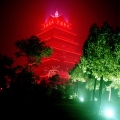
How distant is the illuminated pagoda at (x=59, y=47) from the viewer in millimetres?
88688

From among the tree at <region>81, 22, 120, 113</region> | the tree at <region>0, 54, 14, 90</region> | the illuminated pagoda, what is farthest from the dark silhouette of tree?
the illuminated pagoda

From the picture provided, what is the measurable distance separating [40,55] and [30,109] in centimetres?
1341

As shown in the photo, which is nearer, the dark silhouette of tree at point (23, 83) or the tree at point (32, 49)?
the dark silhouette of tree at point (23, 83)

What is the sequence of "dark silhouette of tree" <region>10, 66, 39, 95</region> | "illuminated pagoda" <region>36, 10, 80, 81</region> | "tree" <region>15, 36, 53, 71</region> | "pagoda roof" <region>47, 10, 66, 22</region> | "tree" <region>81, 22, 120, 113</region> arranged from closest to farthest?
"tree" <region>81, 22, 120, 113</region>, "dark silhouette of tree" <region>10, 66, 39, 95</region>, "tree" <region>15, 36, 53, 71</region>, "illuminated pagoda" <region>36, 10, 80, 81</region>, "pagoda roof" <region>47, 10, 66, 22</region>

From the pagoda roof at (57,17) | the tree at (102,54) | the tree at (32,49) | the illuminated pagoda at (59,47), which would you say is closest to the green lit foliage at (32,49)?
the tree at (32,49)

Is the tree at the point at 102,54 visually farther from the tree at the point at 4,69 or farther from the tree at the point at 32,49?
the tree at the point at 4,69

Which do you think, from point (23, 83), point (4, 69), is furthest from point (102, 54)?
point (4, 69)

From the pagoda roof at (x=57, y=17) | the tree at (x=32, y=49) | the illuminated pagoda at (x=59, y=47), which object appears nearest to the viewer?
the tree at (x=32, y=49)

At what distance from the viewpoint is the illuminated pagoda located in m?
88.7

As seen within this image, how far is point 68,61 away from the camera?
92.6 meters

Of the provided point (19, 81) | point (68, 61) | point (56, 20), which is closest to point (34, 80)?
point (19, 81)

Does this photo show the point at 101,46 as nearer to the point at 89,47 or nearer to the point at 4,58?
the point at 89,47

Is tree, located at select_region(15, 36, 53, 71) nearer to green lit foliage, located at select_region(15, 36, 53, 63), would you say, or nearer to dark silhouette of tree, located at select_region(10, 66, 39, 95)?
green lit foliage, located at select_region(15, 36, 53, 63)

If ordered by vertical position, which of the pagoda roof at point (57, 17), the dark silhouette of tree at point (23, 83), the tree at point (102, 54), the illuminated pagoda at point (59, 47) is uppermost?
the pagoda roof at point (57, 17)
